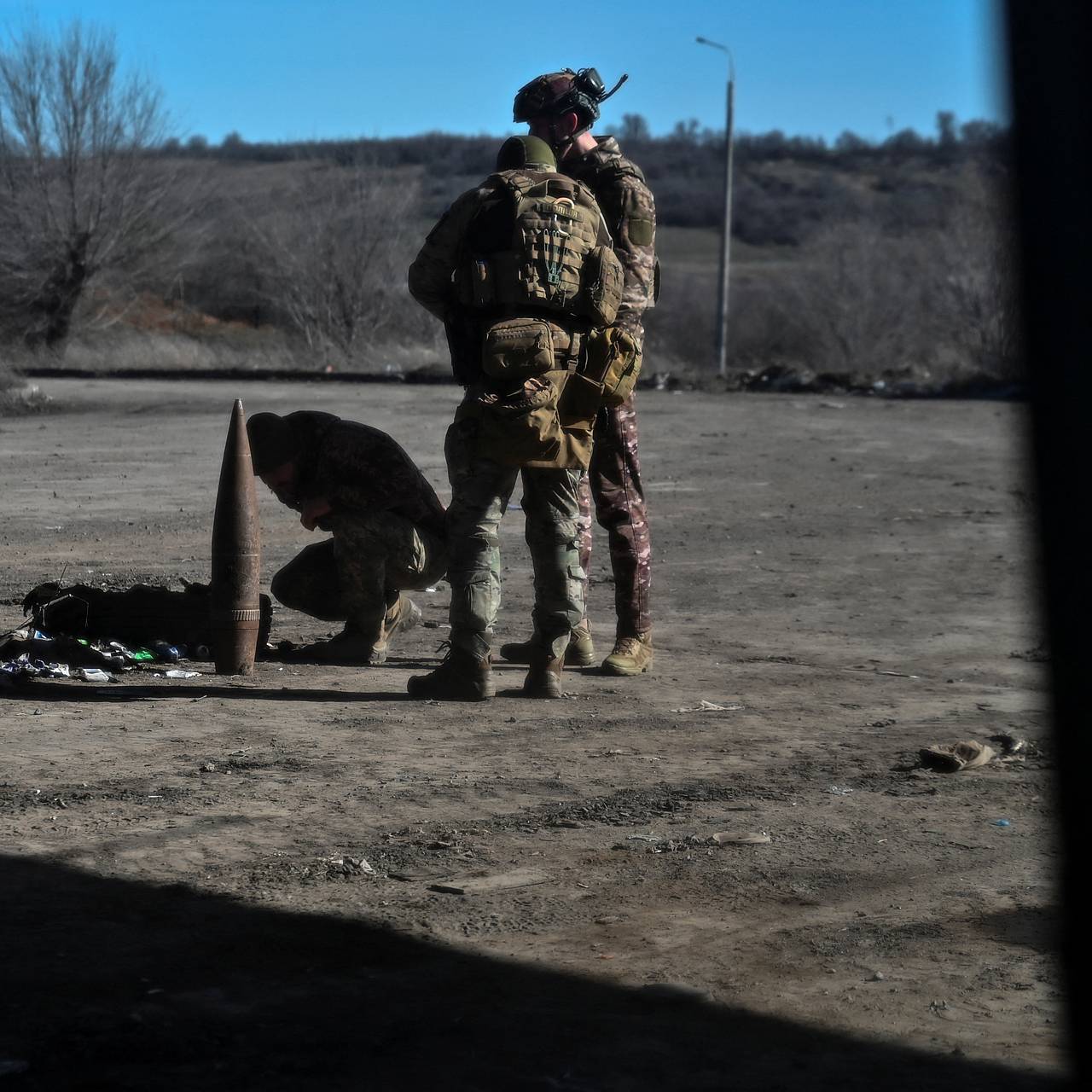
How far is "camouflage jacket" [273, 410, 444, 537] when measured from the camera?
6637 millimetres

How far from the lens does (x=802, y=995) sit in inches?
130

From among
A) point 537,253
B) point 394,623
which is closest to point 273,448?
point 394,623

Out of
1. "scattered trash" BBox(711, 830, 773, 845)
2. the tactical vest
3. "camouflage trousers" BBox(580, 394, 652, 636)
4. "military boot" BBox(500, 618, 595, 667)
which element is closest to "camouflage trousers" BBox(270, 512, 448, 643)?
"military boot" BBox(500, 618, 595, 667)

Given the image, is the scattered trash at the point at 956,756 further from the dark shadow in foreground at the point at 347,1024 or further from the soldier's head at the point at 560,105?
the soldier's head at the point at 560,105

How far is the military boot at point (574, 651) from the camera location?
22.1ft

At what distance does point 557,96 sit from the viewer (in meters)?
6.08

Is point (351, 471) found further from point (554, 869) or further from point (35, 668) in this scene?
point (554, 869)

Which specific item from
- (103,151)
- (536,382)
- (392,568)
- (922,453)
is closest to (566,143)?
(536,382)

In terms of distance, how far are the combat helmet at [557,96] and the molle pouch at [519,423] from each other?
116cm

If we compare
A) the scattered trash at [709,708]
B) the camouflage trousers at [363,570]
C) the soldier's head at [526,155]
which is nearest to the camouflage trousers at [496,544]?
the scattered trash at [709,708]

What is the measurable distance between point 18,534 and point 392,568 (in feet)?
14.4

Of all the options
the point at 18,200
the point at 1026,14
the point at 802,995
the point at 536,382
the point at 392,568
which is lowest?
the point at 802,995

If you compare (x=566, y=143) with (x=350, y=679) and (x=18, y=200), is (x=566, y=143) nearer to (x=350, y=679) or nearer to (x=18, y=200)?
(x=350, y=679)

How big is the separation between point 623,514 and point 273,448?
1.48 metres
